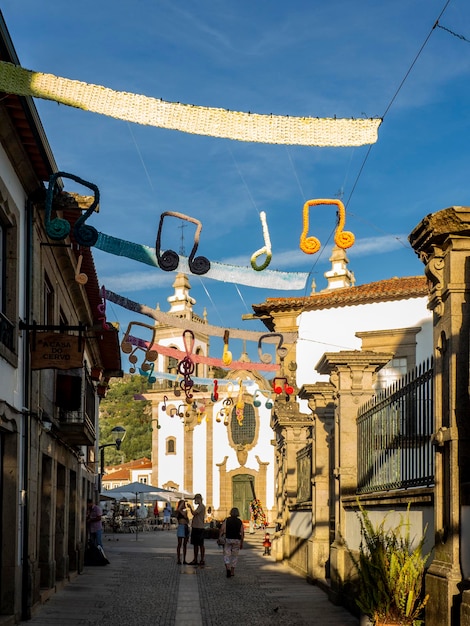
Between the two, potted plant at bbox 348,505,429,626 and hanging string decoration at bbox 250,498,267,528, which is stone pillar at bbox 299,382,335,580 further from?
hanging string decoration at bbox 250,498,267,528

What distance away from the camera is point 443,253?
28.7ft

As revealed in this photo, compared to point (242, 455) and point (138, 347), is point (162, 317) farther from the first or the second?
point (242, 455)

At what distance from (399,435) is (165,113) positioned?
5211mm

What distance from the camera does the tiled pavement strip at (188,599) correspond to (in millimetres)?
12977

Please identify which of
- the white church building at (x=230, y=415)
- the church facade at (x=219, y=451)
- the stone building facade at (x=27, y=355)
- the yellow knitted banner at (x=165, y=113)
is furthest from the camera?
the church facade at (x=219, y=451)

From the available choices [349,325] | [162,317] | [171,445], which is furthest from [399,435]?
[171,445]

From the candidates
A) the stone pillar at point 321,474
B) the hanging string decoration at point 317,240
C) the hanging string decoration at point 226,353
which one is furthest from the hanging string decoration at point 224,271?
the hanging string decoration at point 226,353

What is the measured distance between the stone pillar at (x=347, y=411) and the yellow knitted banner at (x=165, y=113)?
6.83m

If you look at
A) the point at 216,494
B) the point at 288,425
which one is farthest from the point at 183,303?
the point at 288,425

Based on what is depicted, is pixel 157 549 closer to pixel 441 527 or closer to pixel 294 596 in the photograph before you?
pixel 294 596

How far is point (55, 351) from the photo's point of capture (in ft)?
43.7

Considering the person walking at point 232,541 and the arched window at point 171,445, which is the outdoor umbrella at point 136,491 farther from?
the person walking at point 232,541

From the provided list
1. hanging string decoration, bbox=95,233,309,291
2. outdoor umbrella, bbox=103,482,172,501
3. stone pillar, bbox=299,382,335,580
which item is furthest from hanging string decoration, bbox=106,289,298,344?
outdoor umbrella, bbox=103,482,172,501

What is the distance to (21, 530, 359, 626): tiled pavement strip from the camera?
13.0 metres
